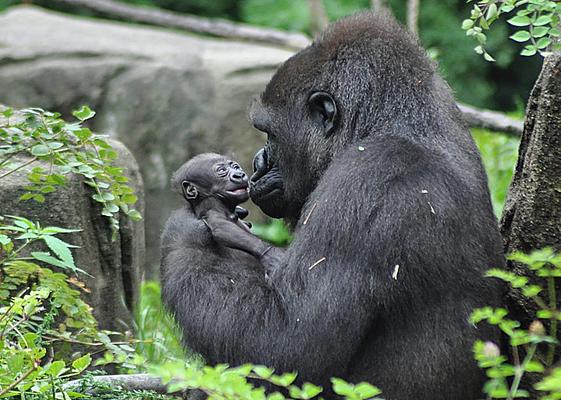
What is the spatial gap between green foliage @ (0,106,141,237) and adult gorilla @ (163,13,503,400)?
45 centimetres

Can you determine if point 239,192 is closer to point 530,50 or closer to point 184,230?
point 184,230

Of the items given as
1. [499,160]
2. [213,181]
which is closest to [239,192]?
[213,181]

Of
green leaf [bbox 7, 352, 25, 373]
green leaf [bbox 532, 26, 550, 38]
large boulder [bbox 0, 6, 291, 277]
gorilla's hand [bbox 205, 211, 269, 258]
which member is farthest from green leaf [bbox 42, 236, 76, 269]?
large boulder [bbox 0, 6, 291, 277]

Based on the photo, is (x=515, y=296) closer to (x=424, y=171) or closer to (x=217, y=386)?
(x=424, y=171)

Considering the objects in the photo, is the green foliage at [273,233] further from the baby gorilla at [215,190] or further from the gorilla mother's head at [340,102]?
the gorilla mother's head at [340,102]

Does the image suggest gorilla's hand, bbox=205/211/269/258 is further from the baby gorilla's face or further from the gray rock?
the gray rock

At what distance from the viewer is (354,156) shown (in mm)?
3225

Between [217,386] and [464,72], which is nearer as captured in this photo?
[217,386]

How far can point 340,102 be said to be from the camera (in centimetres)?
344

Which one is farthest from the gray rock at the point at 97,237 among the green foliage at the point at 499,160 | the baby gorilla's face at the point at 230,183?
the green foliage at the point at 499,160

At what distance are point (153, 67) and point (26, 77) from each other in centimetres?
113

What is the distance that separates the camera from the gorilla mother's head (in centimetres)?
338

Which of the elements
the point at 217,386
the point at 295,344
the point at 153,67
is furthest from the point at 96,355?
the point at 153,67

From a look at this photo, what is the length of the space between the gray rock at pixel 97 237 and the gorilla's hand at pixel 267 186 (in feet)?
2.29
